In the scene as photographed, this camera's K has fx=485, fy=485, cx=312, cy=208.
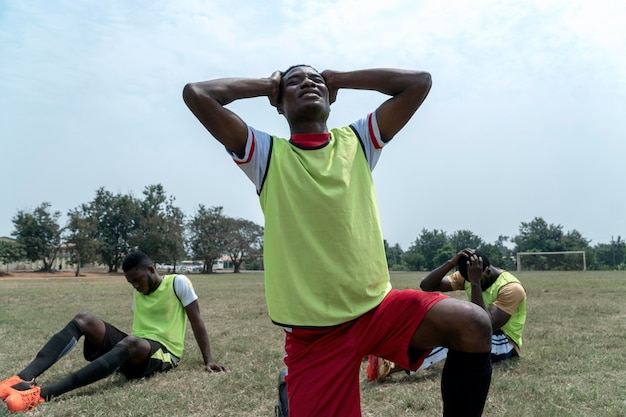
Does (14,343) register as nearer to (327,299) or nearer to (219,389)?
(219,389)

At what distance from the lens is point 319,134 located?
262 cm

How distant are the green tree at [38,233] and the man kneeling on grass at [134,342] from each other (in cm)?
5824

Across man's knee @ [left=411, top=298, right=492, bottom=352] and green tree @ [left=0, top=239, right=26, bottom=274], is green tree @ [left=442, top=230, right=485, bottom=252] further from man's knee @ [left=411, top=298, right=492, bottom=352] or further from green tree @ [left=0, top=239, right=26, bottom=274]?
man's knee @ [left=411, top=298, right=492, bottom=352]

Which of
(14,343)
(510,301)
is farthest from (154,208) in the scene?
(510,301)

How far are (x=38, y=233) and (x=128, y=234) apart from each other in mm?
11089

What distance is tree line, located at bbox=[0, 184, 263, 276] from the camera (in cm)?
5606

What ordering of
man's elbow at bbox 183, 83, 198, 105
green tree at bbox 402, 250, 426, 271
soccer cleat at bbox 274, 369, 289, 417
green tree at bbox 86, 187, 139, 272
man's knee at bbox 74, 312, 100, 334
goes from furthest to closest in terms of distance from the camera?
1. green tree at bbox 402, 250, 426, 271
2. green tree at bbox 86, 187, 139, 272
3. man's knee at bbox 74, 312, 100, 334
4. soccer cleat at bbox 274, 369, 289, 417
5. man's elbow at bbox 183, 83, 198, 105

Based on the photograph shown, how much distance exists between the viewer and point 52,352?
468cm

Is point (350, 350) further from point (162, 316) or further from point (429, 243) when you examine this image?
point (429, 243)

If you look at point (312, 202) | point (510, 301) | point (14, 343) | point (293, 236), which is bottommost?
point (14, 343)

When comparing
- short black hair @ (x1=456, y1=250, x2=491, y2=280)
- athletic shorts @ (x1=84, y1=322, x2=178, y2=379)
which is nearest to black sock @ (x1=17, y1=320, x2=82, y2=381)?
athletic shorts @ (x1=84, y1=322, x2=178, y2=379)

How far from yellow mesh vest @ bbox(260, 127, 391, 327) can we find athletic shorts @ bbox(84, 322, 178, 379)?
3154mm

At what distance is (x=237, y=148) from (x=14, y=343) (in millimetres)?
6638

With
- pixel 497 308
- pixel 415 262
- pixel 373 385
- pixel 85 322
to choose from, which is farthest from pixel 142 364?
pixel 415 262
